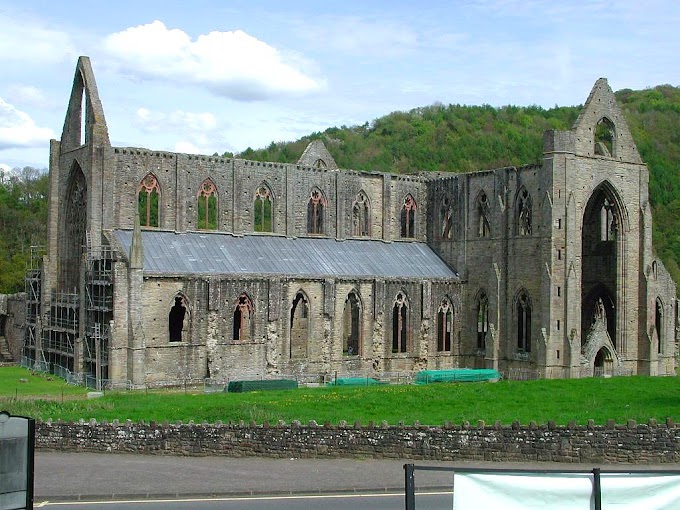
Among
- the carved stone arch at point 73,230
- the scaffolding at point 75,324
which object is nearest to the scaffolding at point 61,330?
the scaffolding at point 75,324

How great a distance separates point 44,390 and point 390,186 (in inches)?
951

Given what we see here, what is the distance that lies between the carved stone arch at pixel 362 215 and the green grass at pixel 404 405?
1813 cm

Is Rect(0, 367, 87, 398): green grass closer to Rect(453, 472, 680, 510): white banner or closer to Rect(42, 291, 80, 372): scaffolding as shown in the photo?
Rect(42, 291, 80, 372): scaffolding

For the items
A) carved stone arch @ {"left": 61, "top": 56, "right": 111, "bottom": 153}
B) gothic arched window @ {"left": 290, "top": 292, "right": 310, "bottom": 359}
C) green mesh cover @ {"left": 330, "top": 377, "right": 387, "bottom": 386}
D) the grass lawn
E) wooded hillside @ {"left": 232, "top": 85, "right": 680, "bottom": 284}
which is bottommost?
green mesh cover @ {"left": 330, "top": 377, "right": 387, "bottom": 386}

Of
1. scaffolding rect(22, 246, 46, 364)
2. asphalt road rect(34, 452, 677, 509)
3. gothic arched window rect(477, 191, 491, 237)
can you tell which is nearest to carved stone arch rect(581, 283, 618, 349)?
gothic arched window rect(477, 191, 491, 237)

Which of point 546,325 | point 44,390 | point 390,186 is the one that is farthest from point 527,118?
point 44,390

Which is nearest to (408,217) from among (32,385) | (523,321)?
(523,321)

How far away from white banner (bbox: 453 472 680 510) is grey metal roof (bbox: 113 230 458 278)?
3654cm

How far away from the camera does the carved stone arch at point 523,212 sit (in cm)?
4900

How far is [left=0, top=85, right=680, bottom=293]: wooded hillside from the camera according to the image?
89625 mm

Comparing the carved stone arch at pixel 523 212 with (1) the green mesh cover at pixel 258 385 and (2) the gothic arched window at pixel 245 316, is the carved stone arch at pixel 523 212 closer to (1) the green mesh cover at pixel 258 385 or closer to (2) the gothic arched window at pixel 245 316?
(2) the gothic arched window at pixel 245 316

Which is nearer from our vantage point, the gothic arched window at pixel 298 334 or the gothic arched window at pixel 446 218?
the gothic arched window at pixel 298 334

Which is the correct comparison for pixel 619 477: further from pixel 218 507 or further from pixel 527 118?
pixel 527 118

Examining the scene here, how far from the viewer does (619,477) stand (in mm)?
7730
